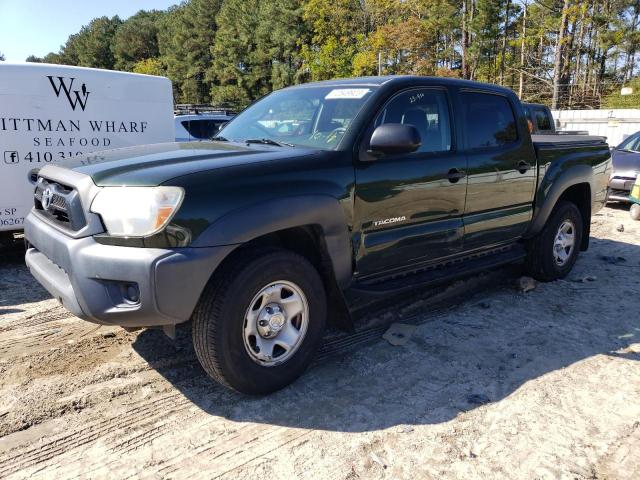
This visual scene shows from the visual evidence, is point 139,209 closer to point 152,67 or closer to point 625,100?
point 625,100

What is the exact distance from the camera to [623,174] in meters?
9.68

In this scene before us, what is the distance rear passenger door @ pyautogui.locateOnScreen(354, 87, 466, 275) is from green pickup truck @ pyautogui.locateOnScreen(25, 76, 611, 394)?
1 centimetres

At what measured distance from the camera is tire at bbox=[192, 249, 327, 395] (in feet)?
9.25

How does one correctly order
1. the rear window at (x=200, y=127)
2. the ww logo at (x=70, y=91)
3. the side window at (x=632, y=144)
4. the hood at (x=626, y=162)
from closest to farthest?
1. the ww logo at (x=70, y=91)
2. the hood at (x=626, y=162)
3. the side window at (x=632, y=144)
4. the rear window at (x=200, y=127)

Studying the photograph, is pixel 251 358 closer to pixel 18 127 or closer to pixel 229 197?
pixel 229 197

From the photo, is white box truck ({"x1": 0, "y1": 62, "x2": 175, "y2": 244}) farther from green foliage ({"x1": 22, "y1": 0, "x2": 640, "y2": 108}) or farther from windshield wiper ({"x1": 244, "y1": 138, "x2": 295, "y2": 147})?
green foliage ({"x1": 22, "y1": 0, "x2": 640, "y2": 108})

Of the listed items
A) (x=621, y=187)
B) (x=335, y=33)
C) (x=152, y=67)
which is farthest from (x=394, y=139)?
(x=152, y=67)

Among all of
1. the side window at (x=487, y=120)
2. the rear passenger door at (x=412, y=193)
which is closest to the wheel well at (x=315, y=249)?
the rear passenger door at (x=412, y=193)

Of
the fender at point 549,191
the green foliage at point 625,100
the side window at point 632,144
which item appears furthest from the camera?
the green foliage at point 625,100

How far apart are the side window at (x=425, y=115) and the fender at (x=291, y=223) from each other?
35.0 inches

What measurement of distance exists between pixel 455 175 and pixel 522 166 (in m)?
1.07

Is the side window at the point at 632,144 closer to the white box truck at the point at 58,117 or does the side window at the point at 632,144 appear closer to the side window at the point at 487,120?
the side window at the point at 487,120

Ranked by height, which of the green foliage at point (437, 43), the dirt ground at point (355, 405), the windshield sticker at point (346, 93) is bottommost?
the dirt ground at point (355, 405)

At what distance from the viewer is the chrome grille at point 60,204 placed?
281cm
